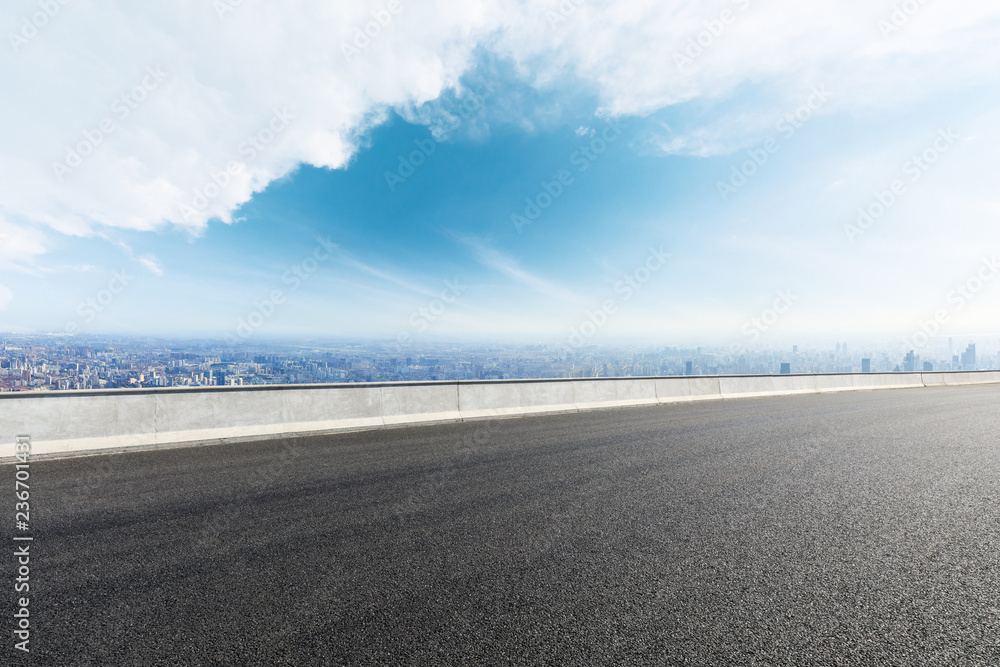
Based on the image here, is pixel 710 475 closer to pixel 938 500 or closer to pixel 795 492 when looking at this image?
pixel 795 492

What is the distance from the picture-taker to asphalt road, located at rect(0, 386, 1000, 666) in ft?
8.16

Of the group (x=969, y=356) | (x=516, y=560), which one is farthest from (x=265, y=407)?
(x=969, y=356)

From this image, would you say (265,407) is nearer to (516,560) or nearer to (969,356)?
(516,560)

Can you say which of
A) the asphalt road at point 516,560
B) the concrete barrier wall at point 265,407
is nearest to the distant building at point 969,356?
the concrete barrier wall at point 265,407

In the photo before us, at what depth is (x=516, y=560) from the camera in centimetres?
347

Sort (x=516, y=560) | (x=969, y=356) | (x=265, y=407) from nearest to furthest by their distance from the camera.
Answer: (x=516, y=560), (x=265, y=407), (x=969, y=356)

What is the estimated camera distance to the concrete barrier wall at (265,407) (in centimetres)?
714

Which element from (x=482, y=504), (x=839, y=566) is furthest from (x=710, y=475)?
(x=482, y=504)

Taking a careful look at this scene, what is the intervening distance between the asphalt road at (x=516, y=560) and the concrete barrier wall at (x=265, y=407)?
2.66 ft

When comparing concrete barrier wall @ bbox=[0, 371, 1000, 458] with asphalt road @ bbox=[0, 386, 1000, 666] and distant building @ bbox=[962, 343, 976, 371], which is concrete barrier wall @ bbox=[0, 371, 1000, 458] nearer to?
asphalt road @ bbox=[0, 386, 1000, 666]

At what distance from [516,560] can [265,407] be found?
22.6 ft

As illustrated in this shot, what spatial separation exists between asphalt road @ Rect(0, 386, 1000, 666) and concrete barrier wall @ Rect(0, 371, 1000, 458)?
812mm

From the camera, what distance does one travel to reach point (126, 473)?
20.2 ft

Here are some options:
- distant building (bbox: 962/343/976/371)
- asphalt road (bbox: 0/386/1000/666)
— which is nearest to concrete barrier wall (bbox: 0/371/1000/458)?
asphalt road (bbox: 0/386/1000/666)
